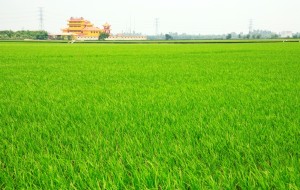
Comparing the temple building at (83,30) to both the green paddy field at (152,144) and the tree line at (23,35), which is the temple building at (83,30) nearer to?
the tree line at (23,35)

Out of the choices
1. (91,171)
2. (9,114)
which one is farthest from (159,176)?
(9,114)

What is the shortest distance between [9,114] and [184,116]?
85.2 inches

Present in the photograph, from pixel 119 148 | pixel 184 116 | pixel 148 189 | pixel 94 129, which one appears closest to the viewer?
pixel 148 189

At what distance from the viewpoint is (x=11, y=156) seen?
2199 millimetres

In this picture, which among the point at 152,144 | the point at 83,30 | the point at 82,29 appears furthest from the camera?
the point at 82,29

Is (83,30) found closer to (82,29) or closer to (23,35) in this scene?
(82,29)

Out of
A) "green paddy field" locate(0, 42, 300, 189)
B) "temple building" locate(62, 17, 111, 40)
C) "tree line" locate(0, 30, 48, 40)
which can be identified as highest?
"temple building" locate(62, 17, 111, 40)

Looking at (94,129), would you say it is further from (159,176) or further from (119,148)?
(159,176)

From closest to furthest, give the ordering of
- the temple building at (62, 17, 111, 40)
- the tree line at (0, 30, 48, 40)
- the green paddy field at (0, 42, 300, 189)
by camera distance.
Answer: the green paddy field at (0, 42, 300, 189)
the tree line at (0, 30, 48, 40)
the temple building at (62, 17, 111, 40)

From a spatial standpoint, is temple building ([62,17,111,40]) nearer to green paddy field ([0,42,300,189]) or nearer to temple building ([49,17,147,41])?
temple building ([49,17,147,41])

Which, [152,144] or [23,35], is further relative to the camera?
[23,35]

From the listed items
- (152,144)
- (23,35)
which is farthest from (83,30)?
(152,144)

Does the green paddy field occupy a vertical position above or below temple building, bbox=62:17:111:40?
below

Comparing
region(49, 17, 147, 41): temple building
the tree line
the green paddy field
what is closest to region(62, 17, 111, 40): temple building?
region(49, 17, 147, 41): temple building
